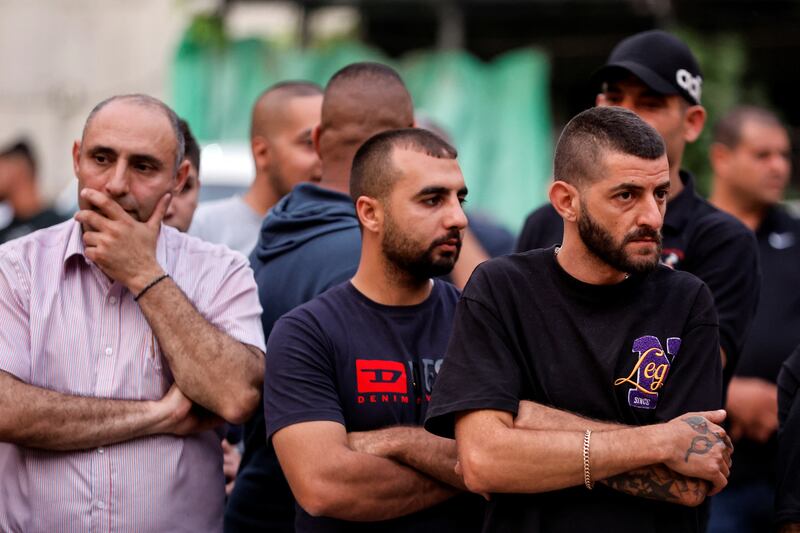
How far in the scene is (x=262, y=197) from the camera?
646 centimetres

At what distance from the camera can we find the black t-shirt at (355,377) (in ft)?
13.2

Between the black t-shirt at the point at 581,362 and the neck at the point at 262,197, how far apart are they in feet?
9.34

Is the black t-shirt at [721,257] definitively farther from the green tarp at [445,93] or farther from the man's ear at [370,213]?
the green tarp at [445,93]

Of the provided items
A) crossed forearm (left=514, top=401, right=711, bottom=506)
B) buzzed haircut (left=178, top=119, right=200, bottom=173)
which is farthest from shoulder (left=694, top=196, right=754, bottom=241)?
buzzed haircut (left=178, top=119, right=200, bottom=173)

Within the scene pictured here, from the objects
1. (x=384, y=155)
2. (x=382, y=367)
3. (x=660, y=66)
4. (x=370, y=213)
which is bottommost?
(x=382, y=367)

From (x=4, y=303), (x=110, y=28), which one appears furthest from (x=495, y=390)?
(x=110, y=28)

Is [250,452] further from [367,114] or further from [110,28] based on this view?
[110,28]

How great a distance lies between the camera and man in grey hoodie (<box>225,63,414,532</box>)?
4.67m

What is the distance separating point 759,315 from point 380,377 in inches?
108

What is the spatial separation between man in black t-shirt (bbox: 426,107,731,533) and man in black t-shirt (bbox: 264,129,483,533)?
1.15ft

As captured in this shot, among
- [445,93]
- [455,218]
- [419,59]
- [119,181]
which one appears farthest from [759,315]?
[419,59]

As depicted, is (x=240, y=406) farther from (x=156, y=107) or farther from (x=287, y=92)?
(x=287, y=92)

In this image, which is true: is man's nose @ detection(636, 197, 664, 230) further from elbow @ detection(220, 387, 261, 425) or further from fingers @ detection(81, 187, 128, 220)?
fingers @ detection(81, 187, 128, 220)

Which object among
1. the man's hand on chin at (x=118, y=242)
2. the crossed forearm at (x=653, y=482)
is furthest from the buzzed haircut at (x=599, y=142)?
the man's hand on chin at (x=118, y=242)
